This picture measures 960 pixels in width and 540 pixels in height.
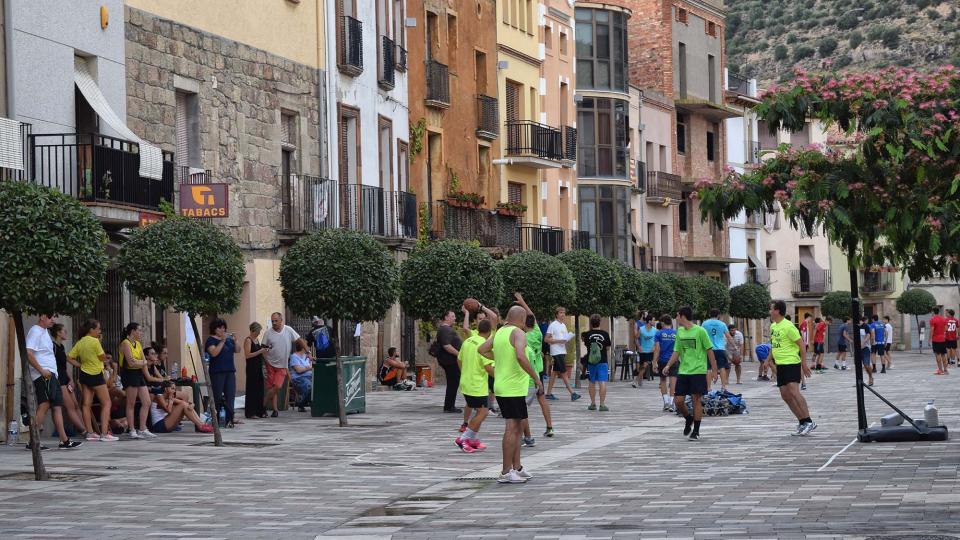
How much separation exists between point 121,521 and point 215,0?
17.1m

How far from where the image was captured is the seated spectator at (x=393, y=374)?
36656 millimetres

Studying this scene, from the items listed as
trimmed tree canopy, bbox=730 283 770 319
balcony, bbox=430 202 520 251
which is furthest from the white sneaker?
trimmed tree canopy, bbox=730 283 770 319

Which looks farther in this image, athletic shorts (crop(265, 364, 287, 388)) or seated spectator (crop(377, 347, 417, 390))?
seated spectator (crop(377, 347, 417, 390))

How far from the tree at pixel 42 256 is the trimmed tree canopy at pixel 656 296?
32.0 m

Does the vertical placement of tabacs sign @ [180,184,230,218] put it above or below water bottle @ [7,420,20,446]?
above

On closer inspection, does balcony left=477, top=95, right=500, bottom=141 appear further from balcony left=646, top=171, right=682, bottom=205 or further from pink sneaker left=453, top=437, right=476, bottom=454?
pink sneaker left=453, top=437, right=476, bottom=454

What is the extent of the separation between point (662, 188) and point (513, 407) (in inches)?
1904

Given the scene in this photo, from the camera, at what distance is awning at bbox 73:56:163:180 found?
80.3 feet

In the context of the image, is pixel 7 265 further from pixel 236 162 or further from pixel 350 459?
pixel 236 162

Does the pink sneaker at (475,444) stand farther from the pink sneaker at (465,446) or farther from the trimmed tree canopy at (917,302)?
the trimmed tree canopy at (917,302)

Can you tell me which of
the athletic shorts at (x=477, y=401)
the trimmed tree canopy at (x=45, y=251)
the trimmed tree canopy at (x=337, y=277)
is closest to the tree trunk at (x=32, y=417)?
the trimmed tree canopy at (x=45, y=251)

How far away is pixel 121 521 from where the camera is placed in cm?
1363

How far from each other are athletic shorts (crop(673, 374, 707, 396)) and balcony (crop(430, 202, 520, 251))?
18595 mm

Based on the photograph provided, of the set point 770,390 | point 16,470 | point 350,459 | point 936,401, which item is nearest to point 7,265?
point 16,470
